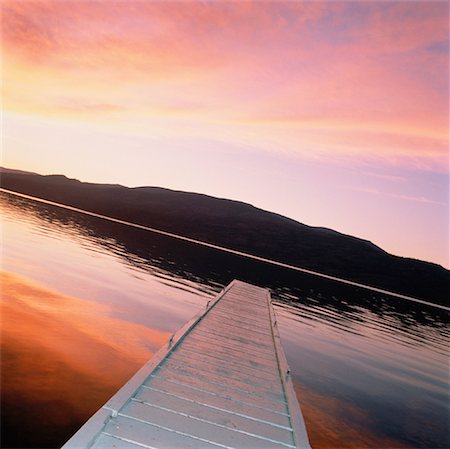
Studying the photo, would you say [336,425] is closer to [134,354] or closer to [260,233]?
[134,354]

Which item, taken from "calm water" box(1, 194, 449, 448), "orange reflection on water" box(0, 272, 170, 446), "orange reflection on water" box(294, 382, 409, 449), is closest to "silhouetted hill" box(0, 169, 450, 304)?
"calm water" box(1, 194, 449, 448)

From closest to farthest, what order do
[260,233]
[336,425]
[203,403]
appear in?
1. [203,403]
2. [336,425]
3. [260,233]

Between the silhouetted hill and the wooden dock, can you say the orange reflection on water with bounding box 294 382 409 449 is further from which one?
the silhouetted hill

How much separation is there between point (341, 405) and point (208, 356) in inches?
177

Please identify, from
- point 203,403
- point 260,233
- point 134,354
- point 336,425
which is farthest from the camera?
point 260,233

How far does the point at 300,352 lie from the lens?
14.5 metres

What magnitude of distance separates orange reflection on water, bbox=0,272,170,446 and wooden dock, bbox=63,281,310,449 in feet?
5.24

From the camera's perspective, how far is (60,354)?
896 centimetres

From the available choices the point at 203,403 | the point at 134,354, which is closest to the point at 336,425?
the point at 203,403

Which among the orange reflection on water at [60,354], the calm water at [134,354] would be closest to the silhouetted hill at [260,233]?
the calm water at [134,354]

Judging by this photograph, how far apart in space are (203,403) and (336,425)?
4.66 metres

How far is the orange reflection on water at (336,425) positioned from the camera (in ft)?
26.1

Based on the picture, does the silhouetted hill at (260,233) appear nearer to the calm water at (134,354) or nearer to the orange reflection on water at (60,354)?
the calm water at (134,354)

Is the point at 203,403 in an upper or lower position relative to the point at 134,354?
upper
